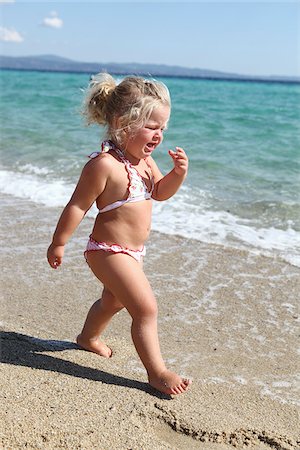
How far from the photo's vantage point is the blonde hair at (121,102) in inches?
113

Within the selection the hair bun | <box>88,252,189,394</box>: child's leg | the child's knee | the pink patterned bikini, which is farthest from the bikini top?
the child's knee

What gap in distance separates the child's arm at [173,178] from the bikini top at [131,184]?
0.10 m

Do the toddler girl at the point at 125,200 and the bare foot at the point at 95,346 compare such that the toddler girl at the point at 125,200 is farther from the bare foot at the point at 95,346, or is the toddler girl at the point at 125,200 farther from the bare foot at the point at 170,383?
the bare foot at the point at 95,346

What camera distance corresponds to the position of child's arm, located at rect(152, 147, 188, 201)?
9.84 feet

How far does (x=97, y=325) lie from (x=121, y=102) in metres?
1.11

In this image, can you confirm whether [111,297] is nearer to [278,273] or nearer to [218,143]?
[278,273]

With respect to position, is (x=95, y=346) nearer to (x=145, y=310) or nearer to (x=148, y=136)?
(x=145, y=310)

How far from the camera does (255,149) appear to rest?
1195 cm

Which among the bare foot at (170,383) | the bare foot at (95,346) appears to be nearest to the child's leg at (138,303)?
the bare foot at (170,383)

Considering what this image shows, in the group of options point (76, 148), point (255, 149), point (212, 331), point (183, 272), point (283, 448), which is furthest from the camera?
point (255, 149)

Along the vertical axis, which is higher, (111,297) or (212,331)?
(111,297)

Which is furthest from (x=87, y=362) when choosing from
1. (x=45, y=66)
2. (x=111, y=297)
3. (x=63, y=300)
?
(x=45, y=66)

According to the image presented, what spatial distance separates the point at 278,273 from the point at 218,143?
26.5 feet

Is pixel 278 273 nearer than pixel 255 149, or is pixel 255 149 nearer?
pixel 278 273
